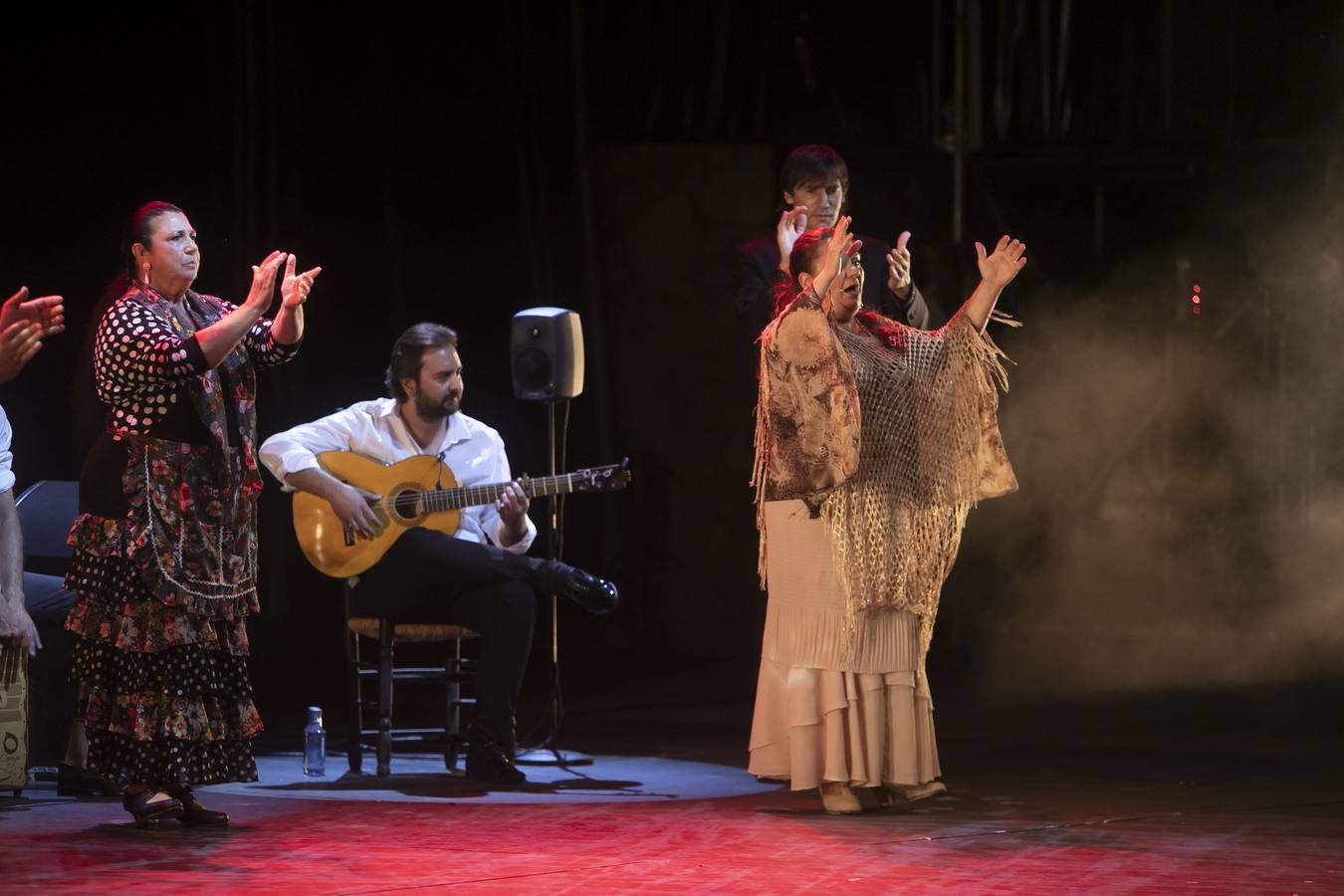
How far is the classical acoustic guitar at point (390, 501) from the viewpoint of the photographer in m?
5.35

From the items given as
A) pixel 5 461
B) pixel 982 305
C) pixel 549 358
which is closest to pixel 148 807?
pixel 5 461

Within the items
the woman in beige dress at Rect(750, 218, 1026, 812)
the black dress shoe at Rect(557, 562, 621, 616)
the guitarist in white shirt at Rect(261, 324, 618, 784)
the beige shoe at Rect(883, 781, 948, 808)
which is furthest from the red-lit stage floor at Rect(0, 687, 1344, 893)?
the black dress shoe at Rect(557, 562, 621, 616)

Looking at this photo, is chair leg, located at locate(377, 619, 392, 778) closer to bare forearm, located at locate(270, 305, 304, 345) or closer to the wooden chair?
the wooden chair

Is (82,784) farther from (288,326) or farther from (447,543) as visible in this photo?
(288,326)

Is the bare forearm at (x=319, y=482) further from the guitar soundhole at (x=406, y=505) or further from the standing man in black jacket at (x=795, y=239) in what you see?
the standing man in black jacket at (x=795, y=239)

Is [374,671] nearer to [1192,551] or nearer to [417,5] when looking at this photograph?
[417,5]

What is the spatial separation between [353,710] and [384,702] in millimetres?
113

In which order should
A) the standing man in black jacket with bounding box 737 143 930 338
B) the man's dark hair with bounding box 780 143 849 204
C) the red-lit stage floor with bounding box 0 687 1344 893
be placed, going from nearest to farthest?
the red-lit stage floor with bounding box 0 687 1344 893 → the standing man in black jacket with bounding box 737 143 930 338 → the man's dark hair with bounding box 780 143 849 204

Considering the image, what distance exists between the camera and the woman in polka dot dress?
423 centimetres

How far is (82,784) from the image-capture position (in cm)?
489

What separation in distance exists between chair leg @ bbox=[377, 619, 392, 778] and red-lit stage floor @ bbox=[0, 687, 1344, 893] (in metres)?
0.07

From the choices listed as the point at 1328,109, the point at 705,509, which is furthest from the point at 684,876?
the point at 1328,109

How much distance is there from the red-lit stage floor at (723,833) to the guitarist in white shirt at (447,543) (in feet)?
1.00

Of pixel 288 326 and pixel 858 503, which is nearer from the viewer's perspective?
pixel 288 326
